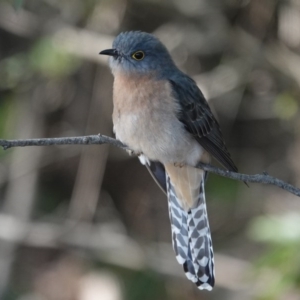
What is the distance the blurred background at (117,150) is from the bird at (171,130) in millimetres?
1947

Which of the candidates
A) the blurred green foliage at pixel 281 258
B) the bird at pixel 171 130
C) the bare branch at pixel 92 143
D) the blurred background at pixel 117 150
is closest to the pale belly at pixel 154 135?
the bird at pixel 171 130

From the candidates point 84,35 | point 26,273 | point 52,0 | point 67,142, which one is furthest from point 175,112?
point 26,273

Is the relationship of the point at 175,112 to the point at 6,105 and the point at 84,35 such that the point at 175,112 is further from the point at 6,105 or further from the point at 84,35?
the point at 6,105

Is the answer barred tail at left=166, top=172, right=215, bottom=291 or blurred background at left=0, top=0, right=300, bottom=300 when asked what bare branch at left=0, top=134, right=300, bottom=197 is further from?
blurred background at left=0, top=0, right=300, bottom=300

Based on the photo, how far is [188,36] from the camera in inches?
332

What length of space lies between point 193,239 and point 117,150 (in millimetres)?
3378

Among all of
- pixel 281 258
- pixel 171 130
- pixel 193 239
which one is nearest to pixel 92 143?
pixel 171 130

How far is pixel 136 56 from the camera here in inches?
222

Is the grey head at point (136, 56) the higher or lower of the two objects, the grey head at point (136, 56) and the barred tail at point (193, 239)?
the higher

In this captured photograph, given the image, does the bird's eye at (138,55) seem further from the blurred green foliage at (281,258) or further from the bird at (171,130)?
the blurred green foliage at (281,258)

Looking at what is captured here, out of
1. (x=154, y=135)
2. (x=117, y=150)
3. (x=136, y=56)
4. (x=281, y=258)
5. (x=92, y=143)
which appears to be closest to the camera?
(x=92, y=143)

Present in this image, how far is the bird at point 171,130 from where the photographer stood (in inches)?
209

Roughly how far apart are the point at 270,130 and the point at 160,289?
257cm

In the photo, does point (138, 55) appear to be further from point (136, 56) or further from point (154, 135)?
point (154, 135)
